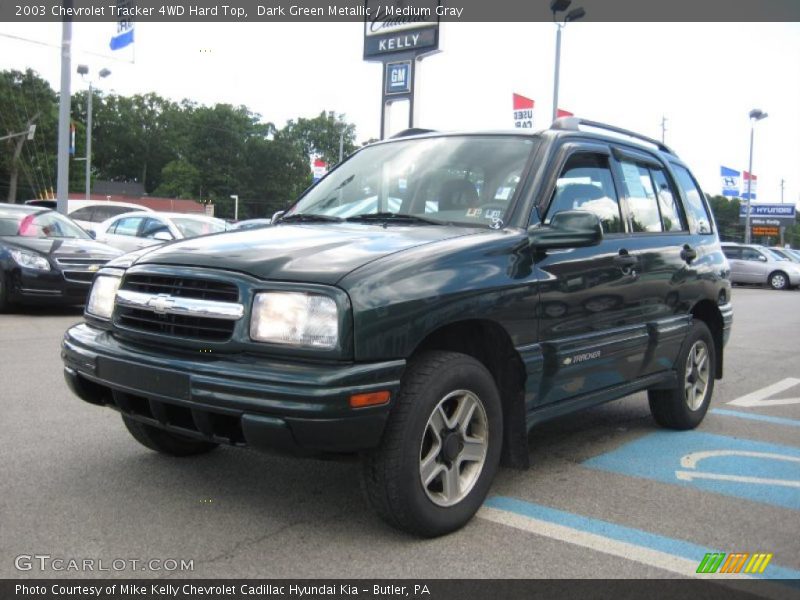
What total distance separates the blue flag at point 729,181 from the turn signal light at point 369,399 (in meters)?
49.2

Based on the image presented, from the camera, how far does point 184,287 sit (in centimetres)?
322

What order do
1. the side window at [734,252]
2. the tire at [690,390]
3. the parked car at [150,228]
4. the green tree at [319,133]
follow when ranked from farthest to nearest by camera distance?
the green tree at [319,133], the side window at [734,252], the parked car at [150,228], the tire at [690,390]

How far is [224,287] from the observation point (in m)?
3.11

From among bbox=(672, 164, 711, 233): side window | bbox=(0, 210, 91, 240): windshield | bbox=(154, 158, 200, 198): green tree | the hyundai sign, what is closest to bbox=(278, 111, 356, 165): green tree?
bbox=(154, 158, 200, 198): green tree

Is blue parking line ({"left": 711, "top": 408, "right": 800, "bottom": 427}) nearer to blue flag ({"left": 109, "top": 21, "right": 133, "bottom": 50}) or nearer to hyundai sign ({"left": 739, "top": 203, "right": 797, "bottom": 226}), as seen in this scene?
blue flag ({"left": 109, "top": 21, "right": 133, "bottom": 50})

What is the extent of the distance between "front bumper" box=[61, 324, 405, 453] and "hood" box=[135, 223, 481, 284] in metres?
0.37

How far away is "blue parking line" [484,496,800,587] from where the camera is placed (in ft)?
10.2

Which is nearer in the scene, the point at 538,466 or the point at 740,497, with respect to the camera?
the point at 740,497

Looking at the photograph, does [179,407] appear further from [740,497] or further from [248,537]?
[740,497]

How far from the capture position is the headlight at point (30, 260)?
10.2m

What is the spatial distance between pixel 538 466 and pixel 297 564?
1870mm

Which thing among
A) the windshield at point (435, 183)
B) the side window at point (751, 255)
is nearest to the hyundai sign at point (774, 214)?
the side window at point (751, 255)

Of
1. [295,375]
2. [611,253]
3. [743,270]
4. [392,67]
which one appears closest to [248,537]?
[295,375]

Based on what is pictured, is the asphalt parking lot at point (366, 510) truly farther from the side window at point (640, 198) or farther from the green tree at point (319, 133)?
the green tree at point (319, 133)
